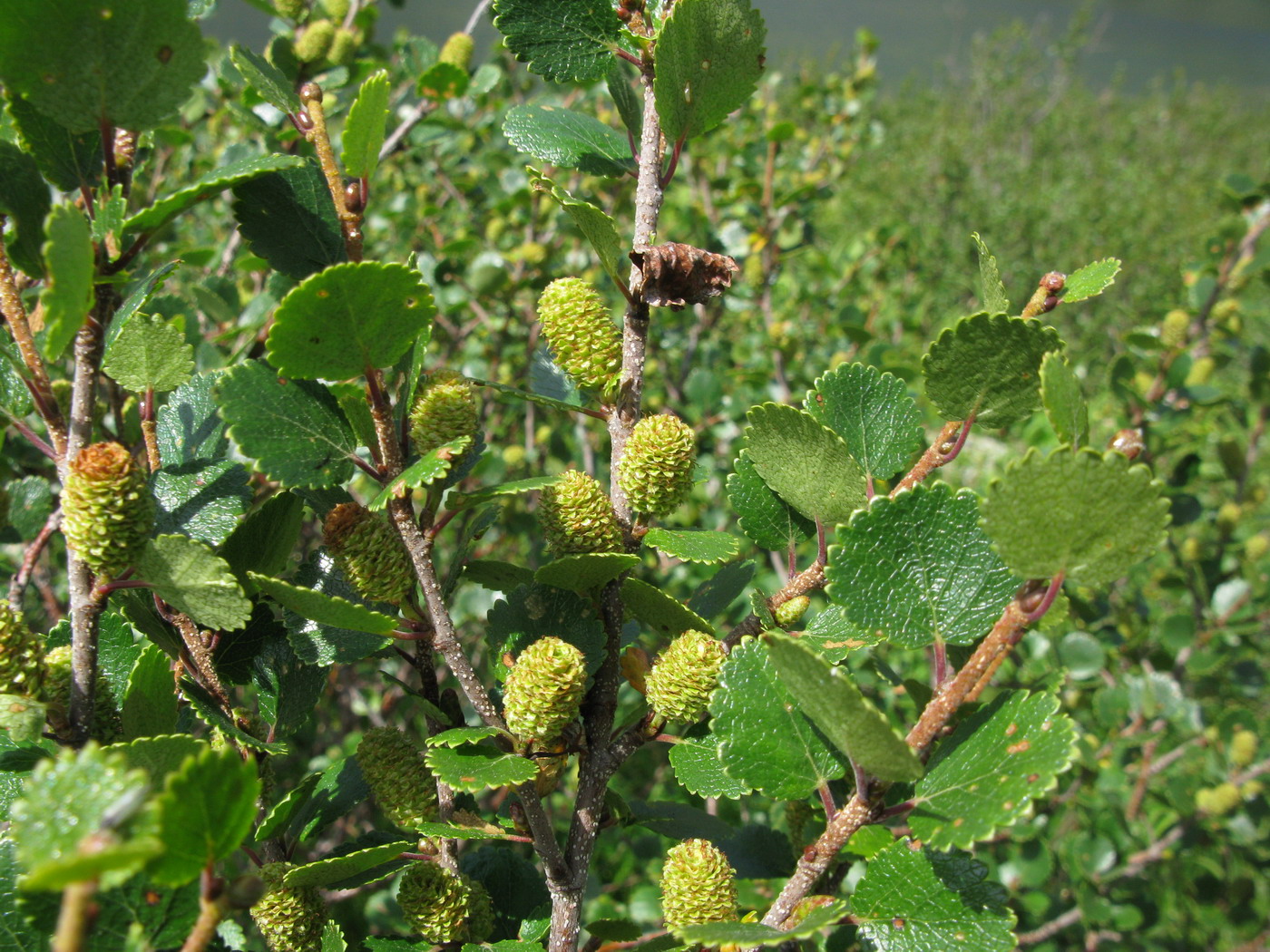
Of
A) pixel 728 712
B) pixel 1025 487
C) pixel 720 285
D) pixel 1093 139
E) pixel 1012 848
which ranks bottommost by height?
pixel 1012 848

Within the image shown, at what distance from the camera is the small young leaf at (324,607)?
56 cm

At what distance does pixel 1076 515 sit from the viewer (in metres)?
0.51

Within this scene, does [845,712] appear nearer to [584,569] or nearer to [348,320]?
[584,569]

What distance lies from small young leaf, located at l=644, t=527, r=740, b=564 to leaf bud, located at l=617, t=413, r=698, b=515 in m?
0.02

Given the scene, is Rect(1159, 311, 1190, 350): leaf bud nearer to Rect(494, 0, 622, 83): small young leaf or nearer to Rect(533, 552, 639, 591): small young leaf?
Rect(494, 0, 622, 83): small young leaf

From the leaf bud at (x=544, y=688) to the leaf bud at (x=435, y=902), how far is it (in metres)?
0.19

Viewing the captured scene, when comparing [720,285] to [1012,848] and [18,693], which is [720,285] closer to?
[18,693]

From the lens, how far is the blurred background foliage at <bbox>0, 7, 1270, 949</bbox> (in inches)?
66.2

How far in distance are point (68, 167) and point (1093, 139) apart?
19.1m

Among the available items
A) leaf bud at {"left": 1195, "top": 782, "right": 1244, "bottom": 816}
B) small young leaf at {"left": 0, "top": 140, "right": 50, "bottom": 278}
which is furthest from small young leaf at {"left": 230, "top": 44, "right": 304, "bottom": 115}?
leaf bud at {"left": 1195, "top": 782, "right": 1244, "bottom": 816}

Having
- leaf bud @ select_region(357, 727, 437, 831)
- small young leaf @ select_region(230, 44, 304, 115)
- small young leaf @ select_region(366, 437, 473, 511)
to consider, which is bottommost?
leaf bud @ select_region(357, 727, 437, 831)

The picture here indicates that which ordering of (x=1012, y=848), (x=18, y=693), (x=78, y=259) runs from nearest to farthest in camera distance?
A: (x=78, y=259) < (x=18, y=693) < (x=1012, y=848)

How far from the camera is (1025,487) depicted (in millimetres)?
507

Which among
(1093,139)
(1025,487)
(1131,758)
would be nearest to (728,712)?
(1025,487)
